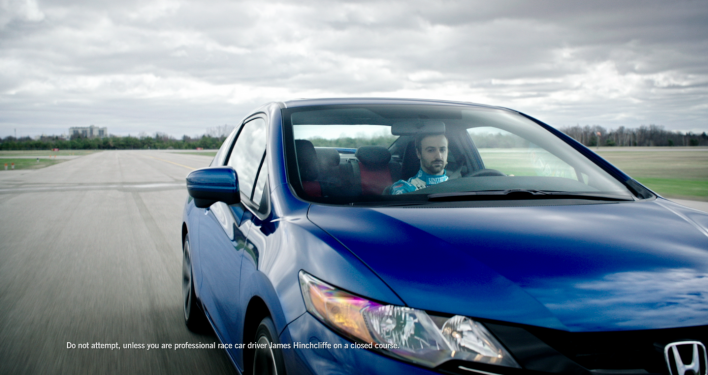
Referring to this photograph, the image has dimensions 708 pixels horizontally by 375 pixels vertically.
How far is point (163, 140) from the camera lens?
601 ft

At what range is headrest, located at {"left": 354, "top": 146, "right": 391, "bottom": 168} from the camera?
3.47 metres

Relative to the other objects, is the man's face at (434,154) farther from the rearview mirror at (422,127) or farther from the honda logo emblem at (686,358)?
the honda logo emblem at (686,358)

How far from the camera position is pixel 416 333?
1.43m

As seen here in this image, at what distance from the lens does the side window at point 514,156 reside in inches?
113

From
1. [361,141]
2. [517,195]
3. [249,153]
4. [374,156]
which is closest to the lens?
[517,195]

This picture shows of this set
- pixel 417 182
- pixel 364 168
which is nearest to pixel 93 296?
pixel 364 168

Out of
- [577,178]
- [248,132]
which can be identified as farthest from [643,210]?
[248,132]

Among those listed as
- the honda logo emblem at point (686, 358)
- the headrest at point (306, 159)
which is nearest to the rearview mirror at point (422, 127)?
the headrest at point (306, 159)

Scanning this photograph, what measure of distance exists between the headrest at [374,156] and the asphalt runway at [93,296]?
1.51 meters

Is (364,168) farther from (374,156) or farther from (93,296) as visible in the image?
(93,296)

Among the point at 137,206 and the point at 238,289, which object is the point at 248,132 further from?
the point at 137,206

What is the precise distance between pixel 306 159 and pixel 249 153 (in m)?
0.71

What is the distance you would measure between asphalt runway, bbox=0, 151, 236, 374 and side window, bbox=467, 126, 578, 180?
2027mm

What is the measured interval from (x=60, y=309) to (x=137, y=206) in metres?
7.59
